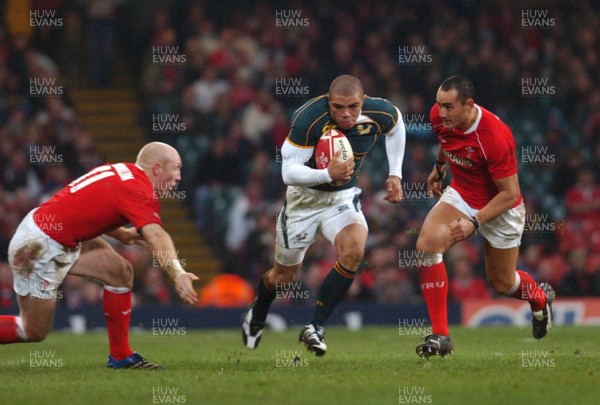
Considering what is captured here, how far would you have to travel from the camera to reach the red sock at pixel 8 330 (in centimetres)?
876

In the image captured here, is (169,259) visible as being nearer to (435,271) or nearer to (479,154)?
(435,271)

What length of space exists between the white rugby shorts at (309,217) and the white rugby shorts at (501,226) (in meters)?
0.85

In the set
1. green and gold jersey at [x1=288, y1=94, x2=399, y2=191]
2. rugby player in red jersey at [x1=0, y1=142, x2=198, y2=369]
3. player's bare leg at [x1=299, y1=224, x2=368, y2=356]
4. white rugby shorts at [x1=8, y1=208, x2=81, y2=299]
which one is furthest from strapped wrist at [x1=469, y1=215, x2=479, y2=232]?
white rugby shorts at [x1=8, y1=208, x2=81, y2=299]

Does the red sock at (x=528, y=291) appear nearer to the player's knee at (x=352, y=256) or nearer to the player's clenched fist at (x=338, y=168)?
the player's knee at (x=352, y=256)

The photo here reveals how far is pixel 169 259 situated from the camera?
795 cm

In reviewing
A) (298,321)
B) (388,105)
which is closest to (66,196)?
(388,105)

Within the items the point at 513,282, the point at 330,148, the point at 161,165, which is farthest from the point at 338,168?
the point at 513,282

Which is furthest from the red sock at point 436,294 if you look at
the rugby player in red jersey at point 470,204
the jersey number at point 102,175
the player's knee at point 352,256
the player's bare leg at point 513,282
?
the jersey number at point 102,175

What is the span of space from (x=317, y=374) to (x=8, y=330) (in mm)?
2469

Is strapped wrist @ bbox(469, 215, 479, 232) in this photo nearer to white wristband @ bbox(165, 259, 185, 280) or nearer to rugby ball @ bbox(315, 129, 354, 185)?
rugby ball @ bbox(315, 129, 354, 185)

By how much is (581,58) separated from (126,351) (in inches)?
528

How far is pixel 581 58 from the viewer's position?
66.4ft

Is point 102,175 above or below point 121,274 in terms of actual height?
above

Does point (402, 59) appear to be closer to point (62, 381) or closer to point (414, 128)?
point (414, 128)
